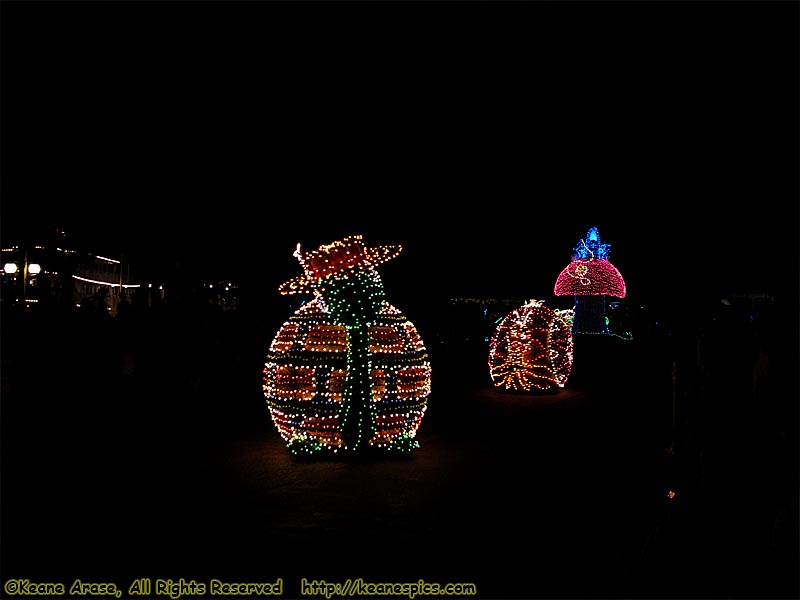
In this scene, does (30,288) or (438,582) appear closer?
(438,582)

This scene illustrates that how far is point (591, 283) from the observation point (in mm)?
25578

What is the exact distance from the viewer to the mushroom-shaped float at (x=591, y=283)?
83.9 ft

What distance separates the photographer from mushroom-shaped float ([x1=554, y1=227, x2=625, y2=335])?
83.9ft

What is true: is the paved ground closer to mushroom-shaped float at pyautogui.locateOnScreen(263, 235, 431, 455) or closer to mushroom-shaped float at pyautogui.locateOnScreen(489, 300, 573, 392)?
mushroom-shaped float at pyautogui.locateOnScreen(263, 235, 431, 455)

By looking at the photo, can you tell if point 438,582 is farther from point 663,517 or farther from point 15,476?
point 15,476

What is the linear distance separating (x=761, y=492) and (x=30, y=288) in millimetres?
18463

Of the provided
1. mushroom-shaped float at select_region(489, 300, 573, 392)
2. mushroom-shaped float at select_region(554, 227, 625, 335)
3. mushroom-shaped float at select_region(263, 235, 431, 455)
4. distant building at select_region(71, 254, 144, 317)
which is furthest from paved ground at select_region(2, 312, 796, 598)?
distant building at select_region(71, 254, 144, 317)

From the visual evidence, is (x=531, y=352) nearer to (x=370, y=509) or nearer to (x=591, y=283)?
(x=370, y=509)

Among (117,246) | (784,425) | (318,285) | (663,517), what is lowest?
(663,517)

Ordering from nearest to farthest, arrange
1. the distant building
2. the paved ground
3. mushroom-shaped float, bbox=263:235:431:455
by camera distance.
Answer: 1. the paved ground
2. mushroom-shaped float, bbox=263:235:431:455
3. the distant building

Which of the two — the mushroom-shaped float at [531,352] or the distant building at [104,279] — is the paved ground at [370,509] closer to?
the mushroom-shaped float at [531,352]

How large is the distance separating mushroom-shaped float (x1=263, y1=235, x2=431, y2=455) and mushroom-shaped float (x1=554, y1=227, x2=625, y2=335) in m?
18.8

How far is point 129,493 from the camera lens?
6391 mm

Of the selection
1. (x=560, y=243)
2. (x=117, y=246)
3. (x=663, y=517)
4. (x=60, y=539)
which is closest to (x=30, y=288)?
(x=117, y=246)
